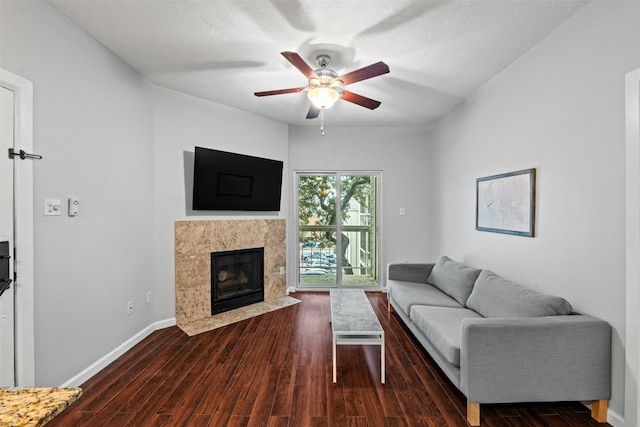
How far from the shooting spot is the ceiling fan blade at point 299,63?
2104mm

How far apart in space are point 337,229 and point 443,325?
2.83m

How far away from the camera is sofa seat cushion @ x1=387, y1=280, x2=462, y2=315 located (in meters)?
3.13

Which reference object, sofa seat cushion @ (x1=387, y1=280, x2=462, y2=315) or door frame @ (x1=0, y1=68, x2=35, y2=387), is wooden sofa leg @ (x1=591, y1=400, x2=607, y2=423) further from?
door frame @ (x1=0, y1=68, x2=35, y2=387)

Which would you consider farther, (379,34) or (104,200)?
(104,200)

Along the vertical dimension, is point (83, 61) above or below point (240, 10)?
below

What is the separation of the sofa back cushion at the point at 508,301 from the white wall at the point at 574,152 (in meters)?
0.19

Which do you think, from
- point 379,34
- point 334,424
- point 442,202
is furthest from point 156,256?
point 442,202

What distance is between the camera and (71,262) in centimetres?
232

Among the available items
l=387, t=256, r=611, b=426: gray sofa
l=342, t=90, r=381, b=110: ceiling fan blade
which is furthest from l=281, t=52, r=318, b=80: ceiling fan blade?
l=387, t=256, r=611, b=426: gray sofa

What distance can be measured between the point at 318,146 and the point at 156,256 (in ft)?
9.57

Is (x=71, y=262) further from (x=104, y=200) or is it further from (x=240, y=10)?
(x=240, y=10)

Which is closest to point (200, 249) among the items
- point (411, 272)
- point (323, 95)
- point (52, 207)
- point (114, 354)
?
point (114, 354)

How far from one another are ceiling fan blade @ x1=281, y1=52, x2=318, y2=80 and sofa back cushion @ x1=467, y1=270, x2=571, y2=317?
7.76 feet

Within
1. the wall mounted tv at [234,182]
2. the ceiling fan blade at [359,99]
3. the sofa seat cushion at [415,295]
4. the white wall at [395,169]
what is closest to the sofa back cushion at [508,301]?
the sofa seat cushion at [415,295]
